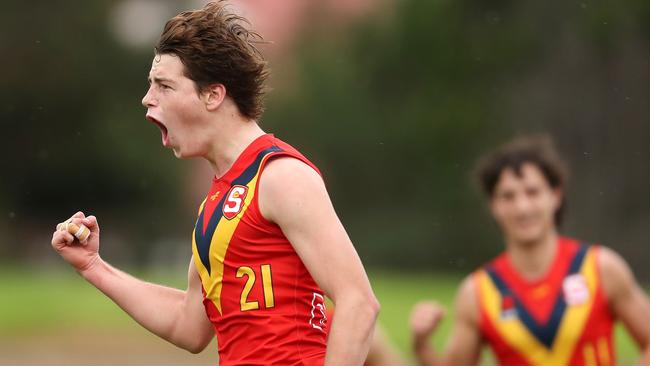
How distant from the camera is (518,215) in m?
7.10

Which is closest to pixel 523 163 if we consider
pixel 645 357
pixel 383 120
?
pixel 645 357

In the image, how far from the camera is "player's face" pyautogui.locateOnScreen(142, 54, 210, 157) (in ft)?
14.4

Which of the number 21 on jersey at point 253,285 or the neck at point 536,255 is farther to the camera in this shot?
the neck at point 536,255

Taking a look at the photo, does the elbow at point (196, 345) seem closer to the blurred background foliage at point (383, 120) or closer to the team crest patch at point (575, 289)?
the team crest patch at point (575, 289)

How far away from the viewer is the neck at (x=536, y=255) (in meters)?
7.09

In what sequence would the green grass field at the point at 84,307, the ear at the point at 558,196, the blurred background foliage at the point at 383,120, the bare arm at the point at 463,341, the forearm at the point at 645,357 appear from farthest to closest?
1. the blurred background foliage at the point at 383,120
2. the green grass field at the point at 84,307
3. the ear at the point at 558,196
4. the bare arm at the point at 463,341
5. the forearm at the point at 645,357

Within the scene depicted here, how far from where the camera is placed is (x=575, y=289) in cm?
686

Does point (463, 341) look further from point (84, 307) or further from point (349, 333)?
Answer: point (84, 307)

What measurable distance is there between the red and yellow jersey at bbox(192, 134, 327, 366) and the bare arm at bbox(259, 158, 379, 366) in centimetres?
11

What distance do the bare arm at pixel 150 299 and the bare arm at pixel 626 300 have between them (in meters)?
2.60

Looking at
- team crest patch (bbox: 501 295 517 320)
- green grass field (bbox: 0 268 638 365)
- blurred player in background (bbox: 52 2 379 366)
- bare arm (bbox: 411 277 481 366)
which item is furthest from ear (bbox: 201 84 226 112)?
green grass field (bbox: 0 268 638 365)

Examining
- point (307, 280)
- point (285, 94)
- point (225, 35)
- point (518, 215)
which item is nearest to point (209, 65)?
point (225, 35)

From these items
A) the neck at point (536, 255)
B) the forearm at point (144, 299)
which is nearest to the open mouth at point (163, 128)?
the forearm at point (144, 299)

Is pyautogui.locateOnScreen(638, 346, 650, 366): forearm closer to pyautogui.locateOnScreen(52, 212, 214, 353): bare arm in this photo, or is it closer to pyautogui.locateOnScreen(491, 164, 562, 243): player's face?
pyautogui.locateOnScreen(491, 164, 562, 243): player's face
